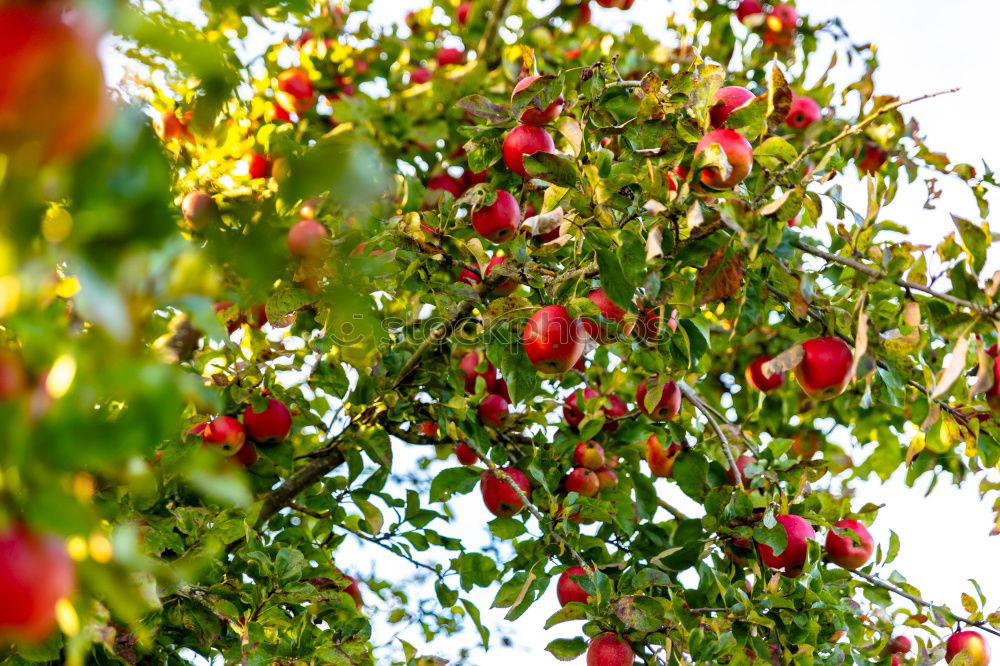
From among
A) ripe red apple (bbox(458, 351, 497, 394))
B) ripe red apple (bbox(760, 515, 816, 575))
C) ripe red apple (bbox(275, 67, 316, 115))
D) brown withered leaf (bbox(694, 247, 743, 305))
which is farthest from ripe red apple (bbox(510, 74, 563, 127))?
ripe red apple (bbox(275, 67, 316, 115))

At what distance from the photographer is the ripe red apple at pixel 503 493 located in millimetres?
2779

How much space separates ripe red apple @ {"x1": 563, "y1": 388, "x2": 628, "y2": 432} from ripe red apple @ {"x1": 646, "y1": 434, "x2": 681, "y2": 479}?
125 millimetres

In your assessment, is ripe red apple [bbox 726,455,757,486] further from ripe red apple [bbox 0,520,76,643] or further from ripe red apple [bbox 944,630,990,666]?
ripe red apple [bbox 0,520,76,643]

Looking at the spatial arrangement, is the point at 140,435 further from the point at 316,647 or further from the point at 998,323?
the point at 316,647

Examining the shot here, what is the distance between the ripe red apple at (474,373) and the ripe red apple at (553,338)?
0.83 m

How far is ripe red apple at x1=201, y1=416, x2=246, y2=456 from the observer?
2656 mm

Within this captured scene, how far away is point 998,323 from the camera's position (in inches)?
65.7

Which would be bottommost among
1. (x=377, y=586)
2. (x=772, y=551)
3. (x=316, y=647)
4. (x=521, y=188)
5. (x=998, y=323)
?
(x=377, y=586)

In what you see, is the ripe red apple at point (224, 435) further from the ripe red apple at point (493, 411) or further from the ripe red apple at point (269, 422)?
the ripe red apple at point (493, 411)

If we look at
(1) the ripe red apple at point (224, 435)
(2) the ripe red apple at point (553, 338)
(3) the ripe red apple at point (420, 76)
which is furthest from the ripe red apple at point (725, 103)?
(3) the ripe red apple at point (420, 76)

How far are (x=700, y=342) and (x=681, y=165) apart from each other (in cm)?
44

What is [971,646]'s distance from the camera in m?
2.63

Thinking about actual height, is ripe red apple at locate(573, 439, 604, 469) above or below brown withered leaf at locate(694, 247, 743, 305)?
below

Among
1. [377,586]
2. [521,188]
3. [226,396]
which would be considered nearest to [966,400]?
[521,188]
